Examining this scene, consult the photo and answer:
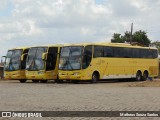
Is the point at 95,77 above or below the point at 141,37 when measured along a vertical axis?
below

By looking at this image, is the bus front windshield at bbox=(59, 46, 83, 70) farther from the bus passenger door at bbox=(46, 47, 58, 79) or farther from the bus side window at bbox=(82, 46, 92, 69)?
the bus passenger door at bbox=(46, 47, 58, 79)

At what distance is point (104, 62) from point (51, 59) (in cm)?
399

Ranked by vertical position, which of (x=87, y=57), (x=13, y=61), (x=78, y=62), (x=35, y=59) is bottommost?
(x=13, y=61)

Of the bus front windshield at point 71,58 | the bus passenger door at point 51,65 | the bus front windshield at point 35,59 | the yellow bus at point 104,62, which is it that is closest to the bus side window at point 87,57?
the yellow bus at point 104,62

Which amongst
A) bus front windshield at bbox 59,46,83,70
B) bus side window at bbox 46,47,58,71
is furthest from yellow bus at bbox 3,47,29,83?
bus front windshield at bbox 59,46,83,70

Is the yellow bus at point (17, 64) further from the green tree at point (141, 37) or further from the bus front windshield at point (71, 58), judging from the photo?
the green tree at point (141, 37)

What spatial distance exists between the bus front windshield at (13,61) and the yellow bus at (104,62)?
16.1 feet

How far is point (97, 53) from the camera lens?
34312 mm

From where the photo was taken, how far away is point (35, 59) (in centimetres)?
3591

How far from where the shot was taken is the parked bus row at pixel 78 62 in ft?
109

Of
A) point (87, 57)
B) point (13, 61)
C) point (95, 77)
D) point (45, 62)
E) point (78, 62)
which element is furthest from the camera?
point (13, 61)

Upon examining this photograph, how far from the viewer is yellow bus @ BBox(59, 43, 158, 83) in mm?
33219

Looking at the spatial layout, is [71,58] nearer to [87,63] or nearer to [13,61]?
[87,63]

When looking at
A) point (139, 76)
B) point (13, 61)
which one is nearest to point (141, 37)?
point (139, 76)
